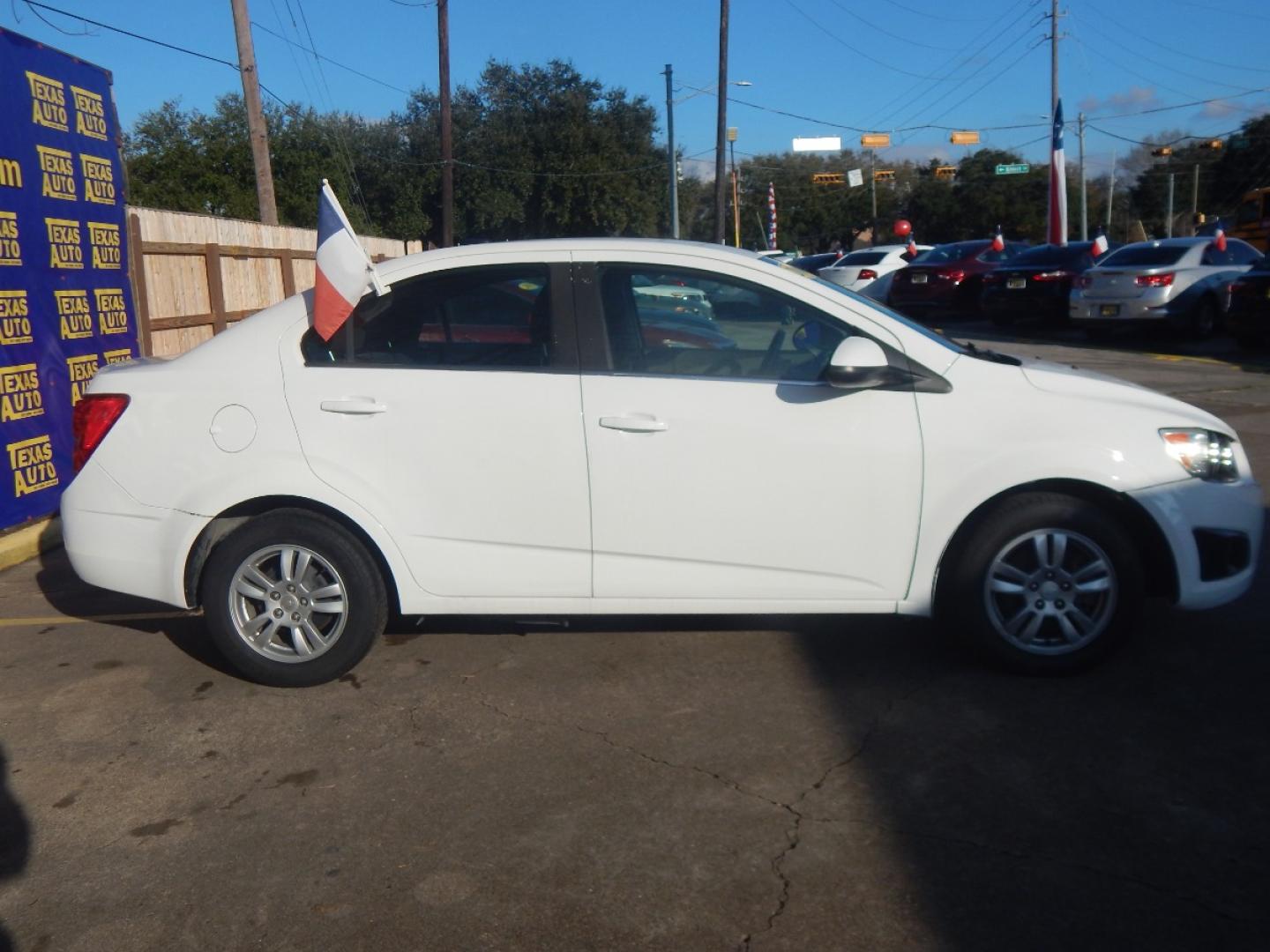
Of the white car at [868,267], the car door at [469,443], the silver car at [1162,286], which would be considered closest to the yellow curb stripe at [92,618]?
the car door at [469,443]

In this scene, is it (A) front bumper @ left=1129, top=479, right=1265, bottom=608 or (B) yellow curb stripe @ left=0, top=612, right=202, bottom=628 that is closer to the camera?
(A) front bumper @ left=1129, top=479, right=1265, bottom=608

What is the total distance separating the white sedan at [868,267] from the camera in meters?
25.7

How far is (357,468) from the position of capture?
15.4ft

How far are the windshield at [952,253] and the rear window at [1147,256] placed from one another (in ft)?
16.2

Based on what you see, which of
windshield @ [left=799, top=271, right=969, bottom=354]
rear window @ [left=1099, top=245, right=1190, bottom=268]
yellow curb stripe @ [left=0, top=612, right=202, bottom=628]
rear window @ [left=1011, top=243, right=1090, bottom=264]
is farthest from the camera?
rear window @ [left=1011, top=243, right=1090, bottom=264]

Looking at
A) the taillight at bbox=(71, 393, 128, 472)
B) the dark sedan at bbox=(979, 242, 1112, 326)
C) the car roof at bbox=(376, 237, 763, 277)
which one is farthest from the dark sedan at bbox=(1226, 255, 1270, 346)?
the taillight at bbox=(71, 393, 128, 472)

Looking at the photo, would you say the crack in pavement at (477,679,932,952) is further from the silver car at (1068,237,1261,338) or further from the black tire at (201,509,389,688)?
the silver car at (1068,237,1261,338)

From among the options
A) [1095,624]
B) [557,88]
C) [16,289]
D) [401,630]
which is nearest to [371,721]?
[401,630]

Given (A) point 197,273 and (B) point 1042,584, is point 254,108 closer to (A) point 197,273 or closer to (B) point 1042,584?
(A) point 197,273

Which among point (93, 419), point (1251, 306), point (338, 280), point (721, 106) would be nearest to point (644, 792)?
point (338, 280)

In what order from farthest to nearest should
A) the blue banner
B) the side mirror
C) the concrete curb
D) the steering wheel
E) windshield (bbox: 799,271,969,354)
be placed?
the blue banner
the concrete curb
windshield (bbox: 799,271,969,354)
the steering wheel
the side mirror

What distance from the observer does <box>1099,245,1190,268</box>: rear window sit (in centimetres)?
1805

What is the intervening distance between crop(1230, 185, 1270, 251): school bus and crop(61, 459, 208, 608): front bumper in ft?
104

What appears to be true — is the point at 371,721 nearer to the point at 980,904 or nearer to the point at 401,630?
the point at 401,630
